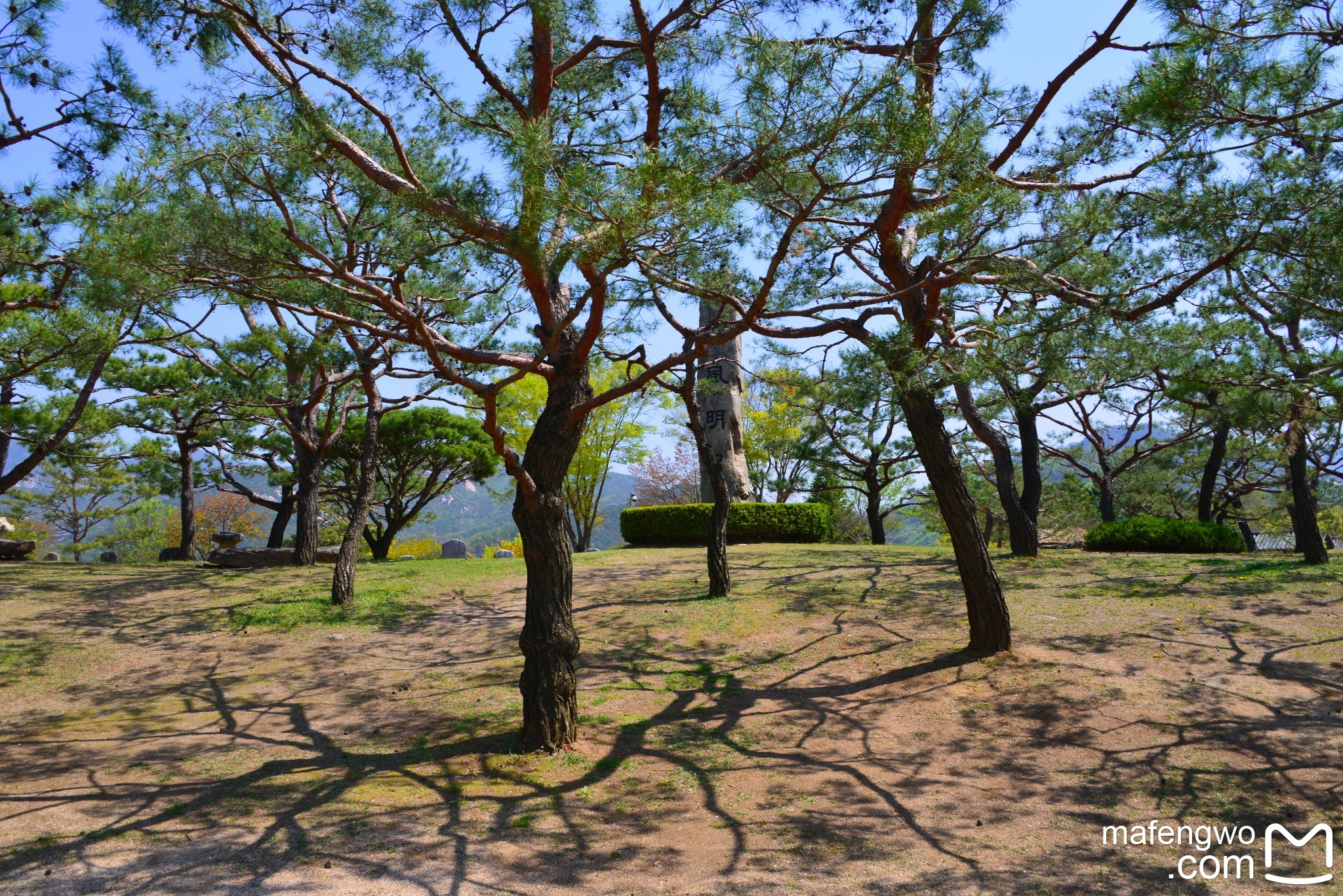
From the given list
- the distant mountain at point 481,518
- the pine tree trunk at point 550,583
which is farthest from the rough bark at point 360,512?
the distant mountain at point 481,518

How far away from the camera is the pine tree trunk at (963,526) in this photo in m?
6.30

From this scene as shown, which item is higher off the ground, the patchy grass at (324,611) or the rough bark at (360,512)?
the rough bark at (360,512)

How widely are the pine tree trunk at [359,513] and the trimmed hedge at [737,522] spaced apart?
6.07 meters

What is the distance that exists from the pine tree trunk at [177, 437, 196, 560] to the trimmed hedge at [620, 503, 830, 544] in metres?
8.88

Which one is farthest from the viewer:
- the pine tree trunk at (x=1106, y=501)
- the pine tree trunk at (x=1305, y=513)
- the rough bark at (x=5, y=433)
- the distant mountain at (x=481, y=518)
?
the distant mountain at (x=481, y=518)

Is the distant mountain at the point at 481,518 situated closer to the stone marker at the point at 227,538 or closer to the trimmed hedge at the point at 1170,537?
the stone marker at the point at 227,538

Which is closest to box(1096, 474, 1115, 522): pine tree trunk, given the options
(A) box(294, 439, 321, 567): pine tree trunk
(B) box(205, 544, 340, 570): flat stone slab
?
(B) box(205, 544, 340, 570): flat stone slab

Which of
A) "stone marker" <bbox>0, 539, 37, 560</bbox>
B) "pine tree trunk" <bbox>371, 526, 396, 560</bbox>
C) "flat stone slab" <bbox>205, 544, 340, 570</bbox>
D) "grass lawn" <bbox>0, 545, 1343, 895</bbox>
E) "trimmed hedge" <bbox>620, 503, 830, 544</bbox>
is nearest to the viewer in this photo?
"grass lawn" <bbox>0, 545, 1343, 895</bbox>

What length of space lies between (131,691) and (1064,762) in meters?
6.98

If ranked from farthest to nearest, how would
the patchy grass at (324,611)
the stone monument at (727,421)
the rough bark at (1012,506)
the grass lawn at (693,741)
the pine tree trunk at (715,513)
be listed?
the stone monument at (727,421) → the rough bark at (1012,506) → the pine tree trunk at (715,513) → the patchy grass at (324,611) → the grass lawn at (693,741)

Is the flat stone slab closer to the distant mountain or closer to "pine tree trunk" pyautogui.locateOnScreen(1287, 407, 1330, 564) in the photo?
"pine tree trunk" pyautogui.locateOnScreen(1287, 407, 1330, 564)

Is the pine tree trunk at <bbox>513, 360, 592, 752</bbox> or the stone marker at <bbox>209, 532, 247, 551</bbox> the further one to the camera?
the stone marker at <bbox>209, 532, 247, 551</bbox>

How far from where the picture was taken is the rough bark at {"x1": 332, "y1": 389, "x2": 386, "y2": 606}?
9117mm

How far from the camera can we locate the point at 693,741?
5.26 meters
